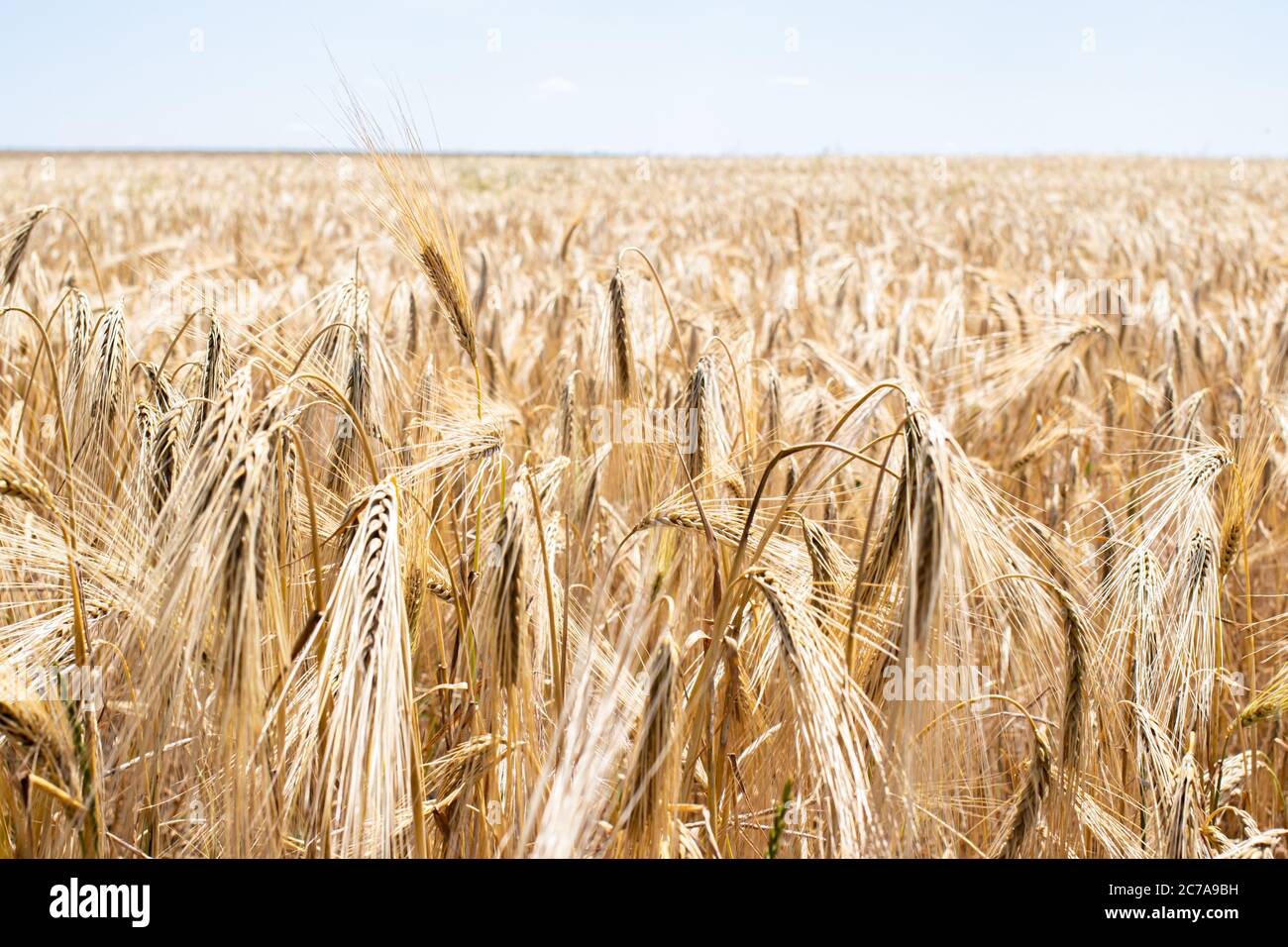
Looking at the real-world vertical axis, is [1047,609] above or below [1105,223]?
below

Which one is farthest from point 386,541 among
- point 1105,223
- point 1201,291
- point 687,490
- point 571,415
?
point 1105,223

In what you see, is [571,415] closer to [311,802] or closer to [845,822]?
[311,802]

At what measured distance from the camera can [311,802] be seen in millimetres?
1262

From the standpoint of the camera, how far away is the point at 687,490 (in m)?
1.48

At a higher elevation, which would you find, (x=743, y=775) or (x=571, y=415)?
(x=571, y=415)

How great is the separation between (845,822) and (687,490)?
0.63 meters

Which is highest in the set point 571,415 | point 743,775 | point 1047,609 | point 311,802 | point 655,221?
point 655,221
